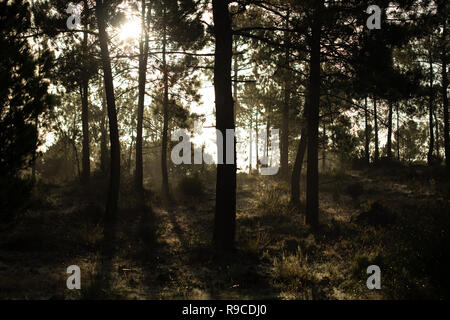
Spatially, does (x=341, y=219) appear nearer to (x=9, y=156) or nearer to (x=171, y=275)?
(x=171, y=275)

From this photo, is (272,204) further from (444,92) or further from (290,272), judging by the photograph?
(444,92)

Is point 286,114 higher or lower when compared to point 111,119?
higher

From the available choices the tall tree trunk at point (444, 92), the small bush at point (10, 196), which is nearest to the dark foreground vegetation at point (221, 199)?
the small bush at point (10, 196)

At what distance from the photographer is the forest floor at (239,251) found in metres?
5.96

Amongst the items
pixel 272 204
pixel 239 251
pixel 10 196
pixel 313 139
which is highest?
pixel 313 139

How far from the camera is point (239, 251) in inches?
352

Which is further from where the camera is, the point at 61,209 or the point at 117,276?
the point at 61,209

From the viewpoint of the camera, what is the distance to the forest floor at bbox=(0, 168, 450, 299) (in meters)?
5.96

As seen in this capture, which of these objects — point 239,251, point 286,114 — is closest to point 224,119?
point 239,251

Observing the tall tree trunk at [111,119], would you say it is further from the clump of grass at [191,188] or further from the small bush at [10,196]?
the small bush at [10,196]

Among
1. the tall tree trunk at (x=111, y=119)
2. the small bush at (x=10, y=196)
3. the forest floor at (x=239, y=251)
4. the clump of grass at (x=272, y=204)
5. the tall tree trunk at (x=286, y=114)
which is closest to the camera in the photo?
the small bush at (x=10, y=196)

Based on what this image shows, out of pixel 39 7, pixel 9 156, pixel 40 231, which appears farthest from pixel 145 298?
pixel 39 7
